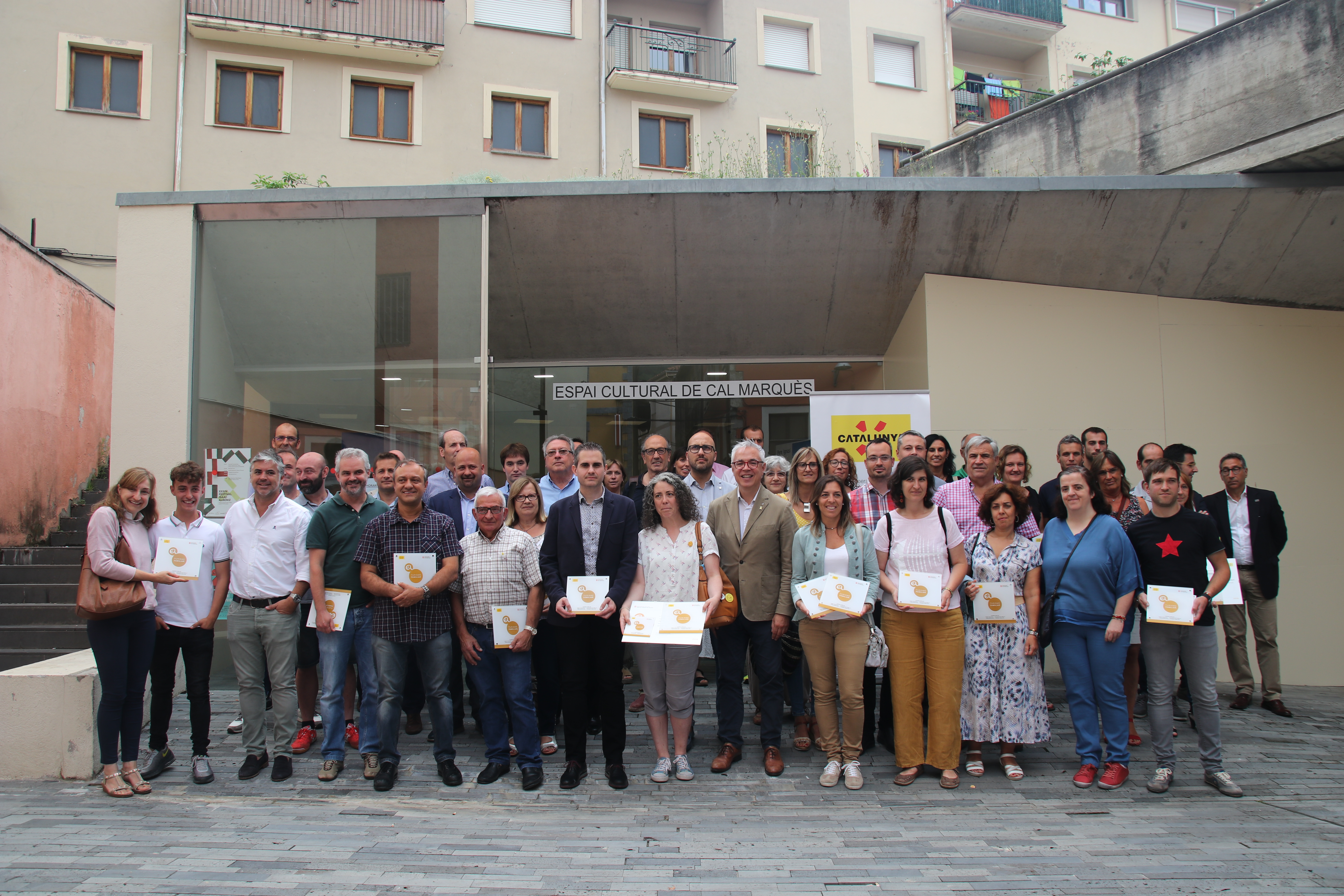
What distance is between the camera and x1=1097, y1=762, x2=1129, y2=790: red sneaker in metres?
4.82

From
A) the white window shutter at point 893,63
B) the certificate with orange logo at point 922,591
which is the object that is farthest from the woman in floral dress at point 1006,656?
the white window shutter at point 893,63

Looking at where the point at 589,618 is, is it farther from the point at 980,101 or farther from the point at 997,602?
the point at 980,101

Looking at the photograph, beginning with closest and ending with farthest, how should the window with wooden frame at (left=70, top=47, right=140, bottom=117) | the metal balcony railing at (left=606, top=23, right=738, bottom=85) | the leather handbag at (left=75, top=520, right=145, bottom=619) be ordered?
the leather handbag at (left=75, top=520, right=145, bottom=619) → the window with wooden frame at (left=70, top=47, right=140, bottom=117) → the metal balcony railing at (left=606, top=23, right=738, bottom=85)

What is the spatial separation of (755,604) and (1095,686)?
81.1 inches

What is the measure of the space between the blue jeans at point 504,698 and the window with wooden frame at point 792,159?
18.1 ft

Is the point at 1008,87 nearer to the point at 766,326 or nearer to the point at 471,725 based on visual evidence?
the point at 766,326

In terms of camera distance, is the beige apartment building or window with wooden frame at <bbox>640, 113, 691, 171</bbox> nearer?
the beige apartment building

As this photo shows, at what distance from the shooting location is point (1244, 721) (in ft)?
21.2

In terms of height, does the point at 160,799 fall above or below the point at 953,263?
below

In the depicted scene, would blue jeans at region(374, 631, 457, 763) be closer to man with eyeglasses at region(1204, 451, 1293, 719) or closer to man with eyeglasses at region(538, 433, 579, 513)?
man with eyeglasses at region(538, 433, 579, 513)

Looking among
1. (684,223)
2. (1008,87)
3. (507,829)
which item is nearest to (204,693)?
(507,829)

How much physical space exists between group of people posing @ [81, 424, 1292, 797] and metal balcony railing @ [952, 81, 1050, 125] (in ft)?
64.4

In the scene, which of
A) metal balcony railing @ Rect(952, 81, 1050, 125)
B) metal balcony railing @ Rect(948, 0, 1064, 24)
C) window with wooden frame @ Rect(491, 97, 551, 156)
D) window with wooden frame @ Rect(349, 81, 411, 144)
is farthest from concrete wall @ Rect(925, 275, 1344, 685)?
metal balcony railing @ Rect(948, 0, 1064, 24)

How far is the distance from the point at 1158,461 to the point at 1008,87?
19.7 m
